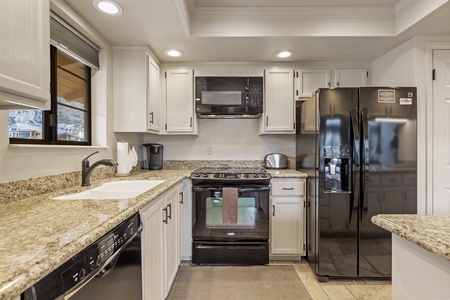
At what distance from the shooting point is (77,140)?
1.91m

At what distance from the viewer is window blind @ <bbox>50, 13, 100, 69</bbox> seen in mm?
1547

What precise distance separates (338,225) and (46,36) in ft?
7.88

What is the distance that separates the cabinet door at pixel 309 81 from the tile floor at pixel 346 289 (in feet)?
6.29

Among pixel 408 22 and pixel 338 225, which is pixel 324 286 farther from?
pixel 408 22

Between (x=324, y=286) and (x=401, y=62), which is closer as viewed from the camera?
(x=324, y=286)

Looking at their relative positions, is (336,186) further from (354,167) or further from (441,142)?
(441,142)

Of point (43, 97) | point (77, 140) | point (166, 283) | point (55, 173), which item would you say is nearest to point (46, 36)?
point (43, 97)

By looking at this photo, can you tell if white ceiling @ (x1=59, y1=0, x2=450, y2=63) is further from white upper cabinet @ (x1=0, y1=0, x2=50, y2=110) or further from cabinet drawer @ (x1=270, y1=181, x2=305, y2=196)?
cabinet drawer @ (x1=270, y1=181, x2=305, y2=196)

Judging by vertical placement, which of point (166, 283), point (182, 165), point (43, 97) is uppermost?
point (43, 97)

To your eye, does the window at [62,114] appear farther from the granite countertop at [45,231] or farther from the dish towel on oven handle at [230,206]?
the dish towel on oven handle at [230,206]

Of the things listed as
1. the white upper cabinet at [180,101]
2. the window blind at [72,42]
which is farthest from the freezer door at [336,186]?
the window blind at [72,42]

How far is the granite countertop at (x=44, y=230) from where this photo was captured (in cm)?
50

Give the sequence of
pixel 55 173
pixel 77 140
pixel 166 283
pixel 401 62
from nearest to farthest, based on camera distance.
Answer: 1. pixel 55 173
2. pixel 166 283
3. pixel 77 140
4. pixel 401 62

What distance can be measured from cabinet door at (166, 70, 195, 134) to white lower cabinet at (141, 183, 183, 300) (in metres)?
0.87
